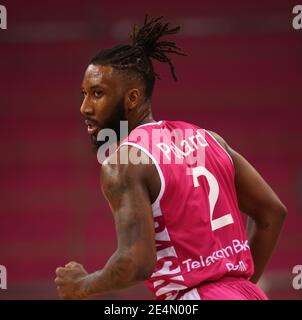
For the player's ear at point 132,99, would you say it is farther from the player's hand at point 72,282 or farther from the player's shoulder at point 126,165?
the player's hand at point 72,282

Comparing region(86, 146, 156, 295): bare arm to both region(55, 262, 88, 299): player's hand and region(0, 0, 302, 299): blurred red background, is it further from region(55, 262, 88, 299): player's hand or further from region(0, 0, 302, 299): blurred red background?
region(0, 0, 302, 299): blurred red background

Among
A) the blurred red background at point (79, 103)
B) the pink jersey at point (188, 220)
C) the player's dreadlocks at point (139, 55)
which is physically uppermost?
the blurred red background at point (79, 103)

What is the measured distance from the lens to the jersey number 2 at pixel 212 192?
2.83m

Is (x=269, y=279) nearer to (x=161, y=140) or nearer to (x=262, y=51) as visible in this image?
(x=262, y=51)

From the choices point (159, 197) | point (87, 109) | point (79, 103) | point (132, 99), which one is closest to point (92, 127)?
point (87, 109)

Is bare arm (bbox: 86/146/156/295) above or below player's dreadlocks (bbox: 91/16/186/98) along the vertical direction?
below

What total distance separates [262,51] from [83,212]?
216 cm

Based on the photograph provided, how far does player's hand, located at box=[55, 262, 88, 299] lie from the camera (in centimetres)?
275

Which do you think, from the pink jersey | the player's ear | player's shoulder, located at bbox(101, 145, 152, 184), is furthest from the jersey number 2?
the player's ear

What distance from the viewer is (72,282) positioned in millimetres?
2785

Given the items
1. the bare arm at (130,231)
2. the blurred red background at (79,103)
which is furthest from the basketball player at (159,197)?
the blurred red background at (79,103)

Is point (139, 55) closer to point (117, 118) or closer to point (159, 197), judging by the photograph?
point (117, 118)
